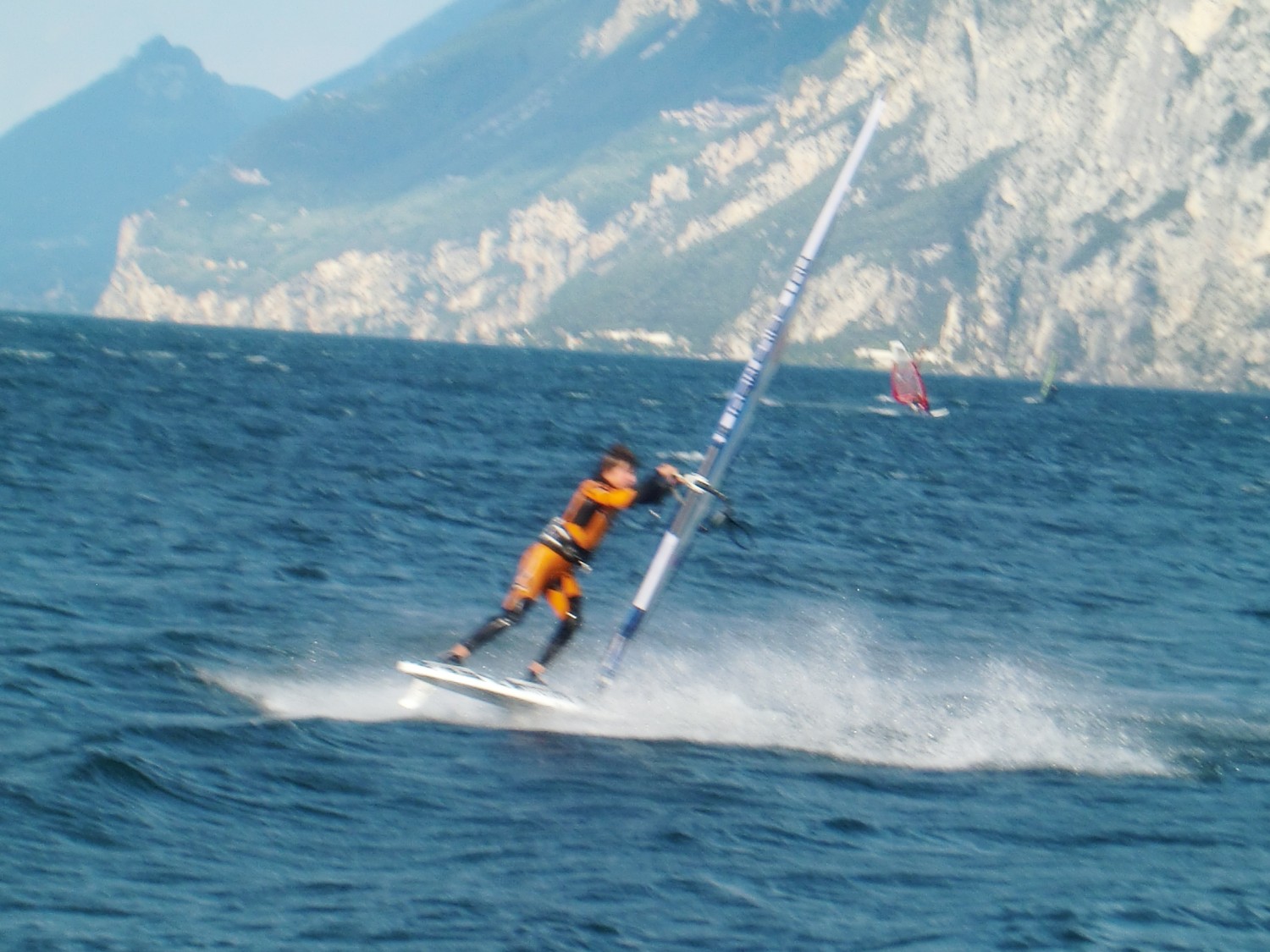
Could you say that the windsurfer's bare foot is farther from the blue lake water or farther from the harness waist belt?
the harness waist belt

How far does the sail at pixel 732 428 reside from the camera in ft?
47.0

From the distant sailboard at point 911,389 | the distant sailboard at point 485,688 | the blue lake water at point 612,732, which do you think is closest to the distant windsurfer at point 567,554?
the distant sailboard at point 485,688

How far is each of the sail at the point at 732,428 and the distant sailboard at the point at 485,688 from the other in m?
0.83

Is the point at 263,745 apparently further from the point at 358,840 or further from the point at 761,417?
the point at 761,417

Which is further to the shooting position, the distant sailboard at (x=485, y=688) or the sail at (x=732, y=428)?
the sail at (x=732, y=428)

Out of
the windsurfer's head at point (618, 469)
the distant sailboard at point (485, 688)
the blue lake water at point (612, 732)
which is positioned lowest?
the blue lake water at point (612, 732)

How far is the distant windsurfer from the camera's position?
1374 centimetres

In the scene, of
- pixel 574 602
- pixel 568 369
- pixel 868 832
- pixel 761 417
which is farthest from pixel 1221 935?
pixel 568 369

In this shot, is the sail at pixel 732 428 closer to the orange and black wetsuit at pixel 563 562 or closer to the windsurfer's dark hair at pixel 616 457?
the orange and black wetsuit at pixel 563 562

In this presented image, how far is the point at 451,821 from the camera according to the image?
10.7 metres

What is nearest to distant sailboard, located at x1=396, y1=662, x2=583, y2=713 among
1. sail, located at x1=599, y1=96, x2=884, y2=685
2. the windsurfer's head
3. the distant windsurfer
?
the distant windsurfer

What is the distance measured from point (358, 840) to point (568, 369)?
142 meters

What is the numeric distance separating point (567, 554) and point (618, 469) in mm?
887

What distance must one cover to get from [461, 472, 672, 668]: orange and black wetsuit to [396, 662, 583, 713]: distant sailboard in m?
0.36
